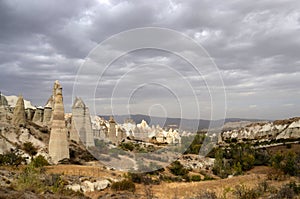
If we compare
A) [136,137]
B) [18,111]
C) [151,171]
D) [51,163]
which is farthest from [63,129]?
[136,137]

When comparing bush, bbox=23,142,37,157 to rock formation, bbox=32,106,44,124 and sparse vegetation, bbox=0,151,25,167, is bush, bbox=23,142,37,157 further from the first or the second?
rock formation, bbox=32,106,44,124

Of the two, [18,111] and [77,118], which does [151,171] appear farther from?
[18,111]

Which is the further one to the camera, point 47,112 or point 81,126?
point 47,112

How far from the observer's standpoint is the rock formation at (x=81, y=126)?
27275 millimetres

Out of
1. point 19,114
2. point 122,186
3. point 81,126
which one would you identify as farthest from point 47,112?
point 122,186

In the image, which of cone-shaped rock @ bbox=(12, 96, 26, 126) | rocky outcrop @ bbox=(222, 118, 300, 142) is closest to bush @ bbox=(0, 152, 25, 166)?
cone-shaped rock @ bbox=(12, 96, 26, 126)

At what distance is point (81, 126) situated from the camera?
1077 inches

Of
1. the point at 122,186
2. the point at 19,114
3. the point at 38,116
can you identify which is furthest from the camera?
the point at 38,116

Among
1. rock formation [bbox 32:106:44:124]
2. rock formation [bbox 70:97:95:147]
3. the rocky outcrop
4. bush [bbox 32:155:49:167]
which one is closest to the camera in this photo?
bush [bbox 32:155:49:167]

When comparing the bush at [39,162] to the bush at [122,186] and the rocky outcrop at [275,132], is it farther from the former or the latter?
the rocky outcrop at [275,132]

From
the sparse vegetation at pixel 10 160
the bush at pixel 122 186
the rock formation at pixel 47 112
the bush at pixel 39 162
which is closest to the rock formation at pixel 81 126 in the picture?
the rock formation at pixel 47 112

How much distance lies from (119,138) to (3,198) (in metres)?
34.2

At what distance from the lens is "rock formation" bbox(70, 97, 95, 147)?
2727 cm

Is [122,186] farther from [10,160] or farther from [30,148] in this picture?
[30,148]
